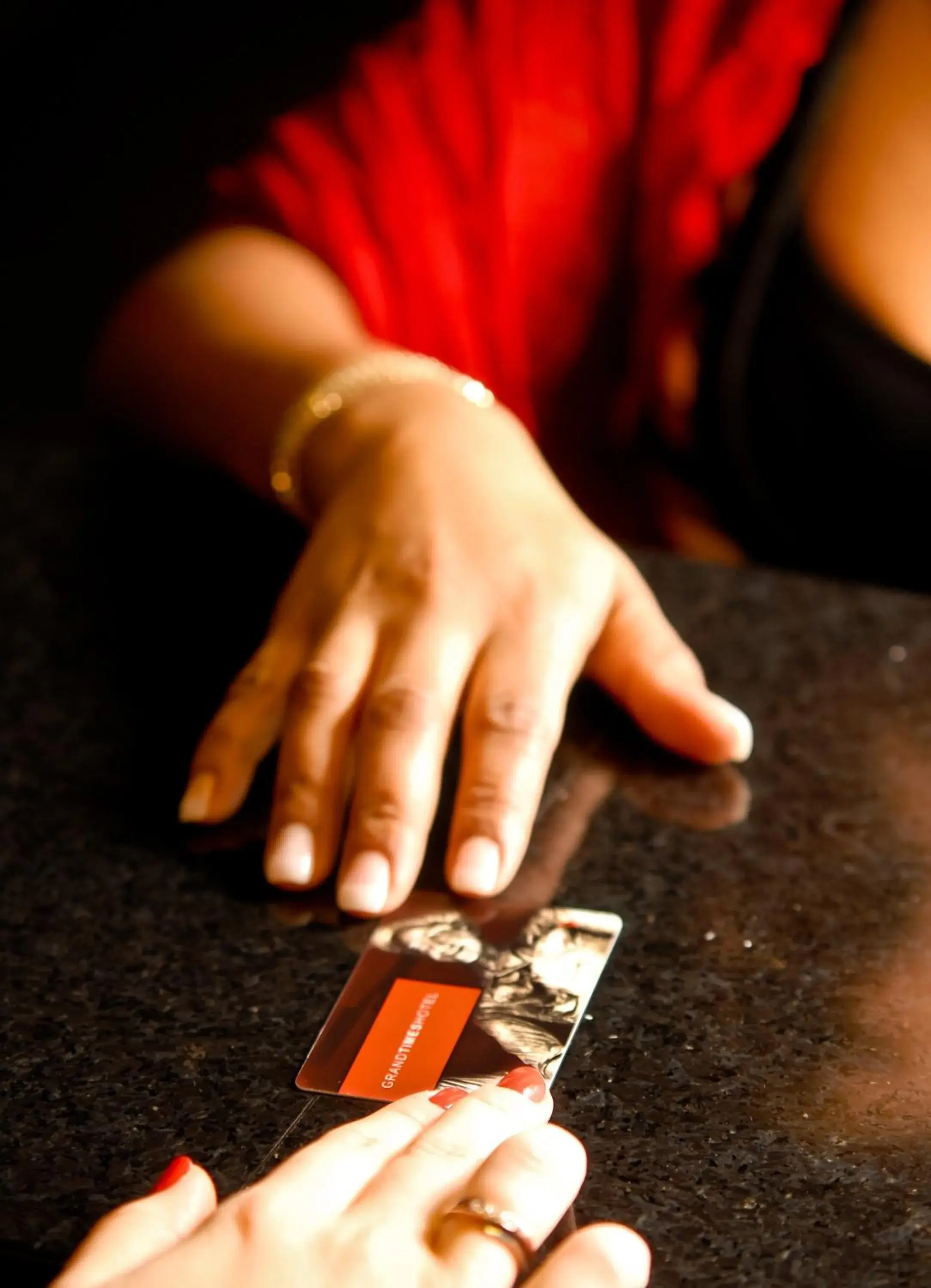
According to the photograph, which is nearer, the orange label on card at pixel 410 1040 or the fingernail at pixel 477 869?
the orange label on card at pixel 410 1040

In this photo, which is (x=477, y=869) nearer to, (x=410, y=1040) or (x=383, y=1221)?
(x=410, y=1040)

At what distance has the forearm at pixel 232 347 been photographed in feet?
3.49

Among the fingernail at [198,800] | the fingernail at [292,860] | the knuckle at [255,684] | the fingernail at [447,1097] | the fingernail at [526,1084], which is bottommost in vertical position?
the fingernail at [526,1084]

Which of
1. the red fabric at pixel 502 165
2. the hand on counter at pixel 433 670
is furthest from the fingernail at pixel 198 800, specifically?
the red fabric at pixel 502 165

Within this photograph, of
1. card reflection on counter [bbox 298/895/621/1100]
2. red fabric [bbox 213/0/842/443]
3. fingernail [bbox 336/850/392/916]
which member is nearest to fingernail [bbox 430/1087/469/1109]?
card reflection on counter [bbox 298/895/621/1100]

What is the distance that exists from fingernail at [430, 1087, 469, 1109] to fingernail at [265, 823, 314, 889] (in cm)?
17

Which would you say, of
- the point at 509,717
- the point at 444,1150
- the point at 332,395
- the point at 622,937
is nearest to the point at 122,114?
the point at 332,395

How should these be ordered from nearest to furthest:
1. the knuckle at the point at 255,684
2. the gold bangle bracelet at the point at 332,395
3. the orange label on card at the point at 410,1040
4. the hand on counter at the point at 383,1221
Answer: the hand on counter at the point at 383,1221
the orange label on card at the point at 410,1040
the knuckle at the point at 255,684
the gold bangle bracelet at the point at 332,395

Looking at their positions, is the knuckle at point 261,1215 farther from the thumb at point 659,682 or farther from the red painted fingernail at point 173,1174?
the thumb at point 659,682

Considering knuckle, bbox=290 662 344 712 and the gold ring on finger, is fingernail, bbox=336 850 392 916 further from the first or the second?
the gold ring on finger

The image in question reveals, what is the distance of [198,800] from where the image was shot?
30.5 inches

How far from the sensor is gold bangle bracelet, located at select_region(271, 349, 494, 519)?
3.32 feet

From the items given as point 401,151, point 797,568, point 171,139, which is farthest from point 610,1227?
point 171,139

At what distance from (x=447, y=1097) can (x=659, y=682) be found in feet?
1.01
